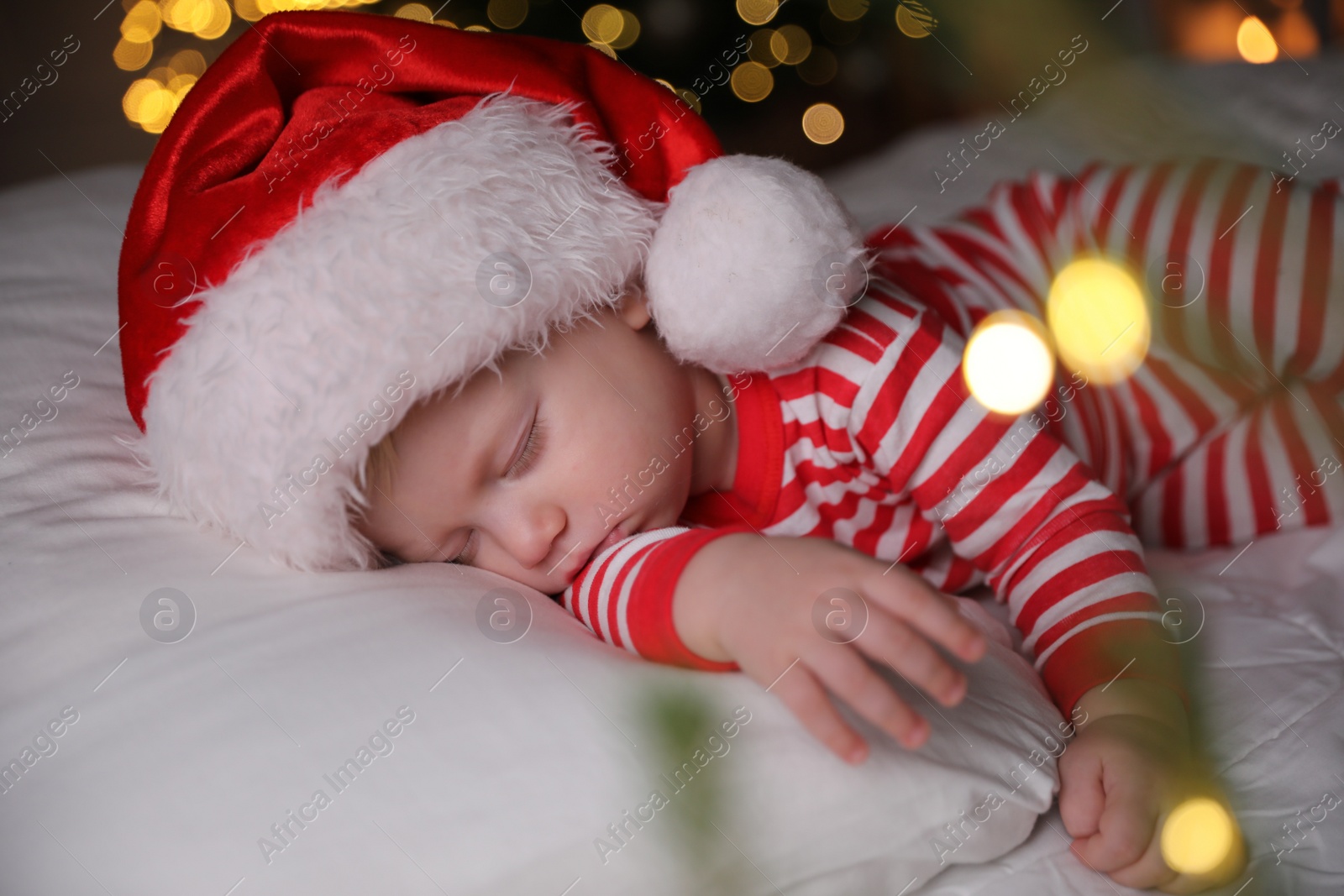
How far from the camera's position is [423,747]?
0.54 m

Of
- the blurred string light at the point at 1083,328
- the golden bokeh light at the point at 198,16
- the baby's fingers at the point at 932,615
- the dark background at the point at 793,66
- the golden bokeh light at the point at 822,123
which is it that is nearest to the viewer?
the baby's fingers at the point at 932,615

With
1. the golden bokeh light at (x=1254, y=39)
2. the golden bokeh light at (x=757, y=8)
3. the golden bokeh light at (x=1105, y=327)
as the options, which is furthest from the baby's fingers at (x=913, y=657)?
the golden bokeh light at (x=757, y=8)

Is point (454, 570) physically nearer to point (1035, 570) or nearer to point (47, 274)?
point (1035, 570)

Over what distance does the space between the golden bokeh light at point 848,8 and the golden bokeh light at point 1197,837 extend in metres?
1.88

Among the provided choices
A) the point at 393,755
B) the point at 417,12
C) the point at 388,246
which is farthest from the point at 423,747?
the point at 417,12

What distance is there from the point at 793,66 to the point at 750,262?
1.75 metres

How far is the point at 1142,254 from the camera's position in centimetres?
106

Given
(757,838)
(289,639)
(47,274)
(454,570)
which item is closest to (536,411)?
(454,570)

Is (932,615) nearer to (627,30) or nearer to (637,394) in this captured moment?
(637,394)

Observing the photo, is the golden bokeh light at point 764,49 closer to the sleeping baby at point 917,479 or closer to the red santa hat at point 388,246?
the sleeping baby at point 917,479

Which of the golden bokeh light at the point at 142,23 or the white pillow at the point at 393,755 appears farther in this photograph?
the golden bokeh light at the point at 142,23

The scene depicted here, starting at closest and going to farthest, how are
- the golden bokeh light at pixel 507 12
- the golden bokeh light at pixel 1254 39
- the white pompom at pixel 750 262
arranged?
1. the white pompom at pixel 750 262
2. the golden bokeh light at pixel 1254 39
3. the golden bokeh light at pixel 507 12

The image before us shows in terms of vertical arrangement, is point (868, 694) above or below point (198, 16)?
above

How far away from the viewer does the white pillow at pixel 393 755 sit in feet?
1.69
